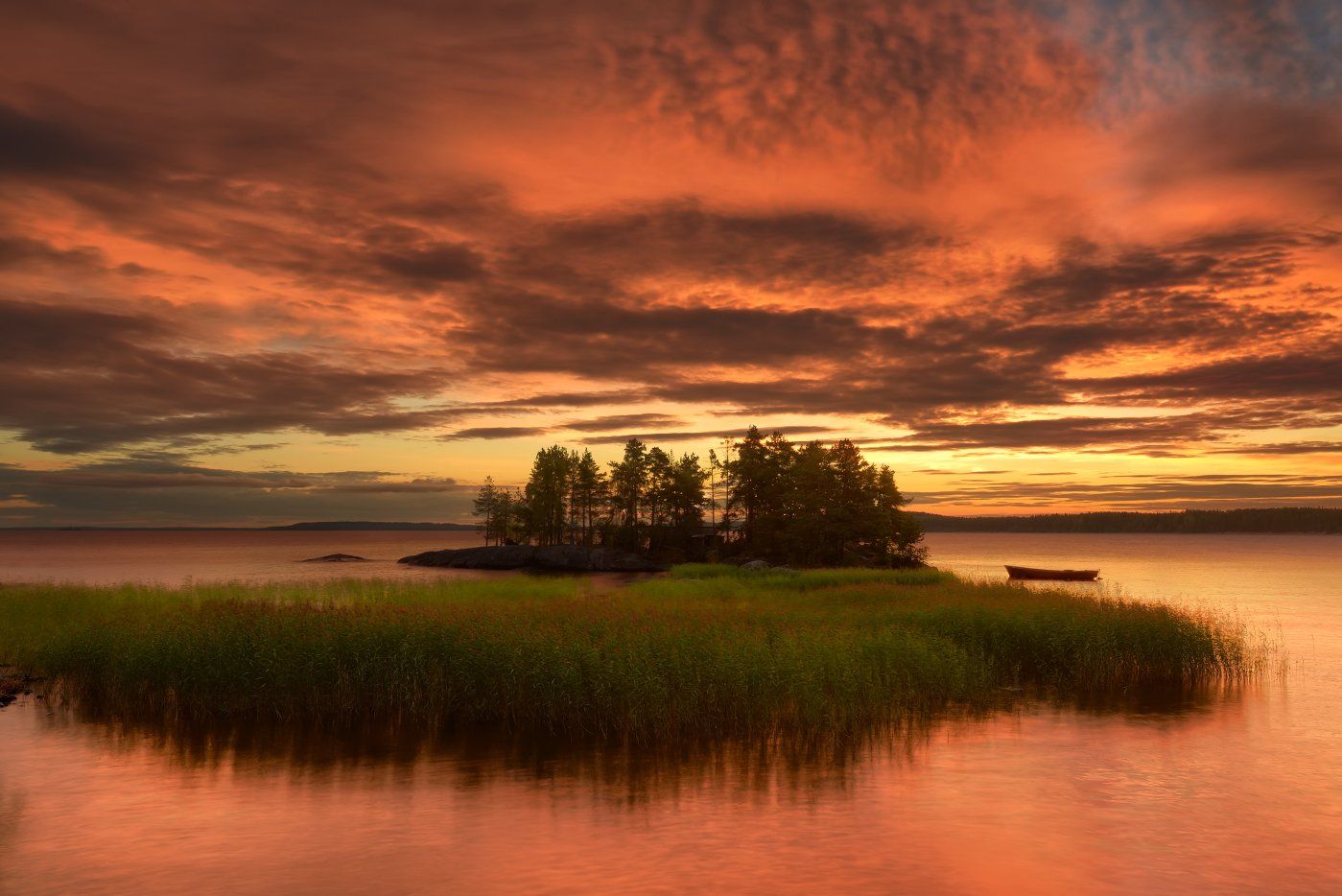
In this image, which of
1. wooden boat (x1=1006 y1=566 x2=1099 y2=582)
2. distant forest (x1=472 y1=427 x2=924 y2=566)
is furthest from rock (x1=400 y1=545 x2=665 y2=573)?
wooden boat (x1=1006 y1=566 x2=1099 y2=582)

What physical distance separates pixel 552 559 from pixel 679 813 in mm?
108472

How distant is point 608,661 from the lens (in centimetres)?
2273

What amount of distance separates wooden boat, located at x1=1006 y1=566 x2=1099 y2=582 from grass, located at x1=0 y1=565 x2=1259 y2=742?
51.8m

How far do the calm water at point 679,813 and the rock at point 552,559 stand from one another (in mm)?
93803

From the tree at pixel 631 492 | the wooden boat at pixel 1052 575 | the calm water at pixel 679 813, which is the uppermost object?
the tree at pixel 631 492

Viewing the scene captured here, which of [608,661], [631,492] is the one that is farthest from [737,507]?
[608,661]

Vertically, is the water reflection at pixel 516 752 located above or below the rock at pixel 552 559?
below

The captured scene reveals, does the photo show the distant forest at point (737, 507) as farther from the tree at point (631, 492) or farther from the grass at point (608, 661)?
the grass at point (608, 661)

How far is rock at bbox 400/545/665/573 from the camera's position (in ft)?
386

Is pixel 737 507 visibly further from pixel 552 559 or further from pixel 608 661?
pixel 608 661

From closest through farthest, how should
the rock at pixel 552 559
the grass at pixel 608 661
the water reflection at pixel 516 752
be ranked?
the water reflection at pixel 516 752 < the grass at pixel 608 661 < the rock at pixel 552 559

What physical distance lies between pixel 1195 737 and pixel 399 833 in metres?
19.9

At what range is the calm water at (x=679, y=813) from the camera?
46.8 feet

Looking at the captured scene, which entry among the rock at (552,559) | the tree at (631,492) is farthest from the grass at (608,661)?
the tree at (631,492)
